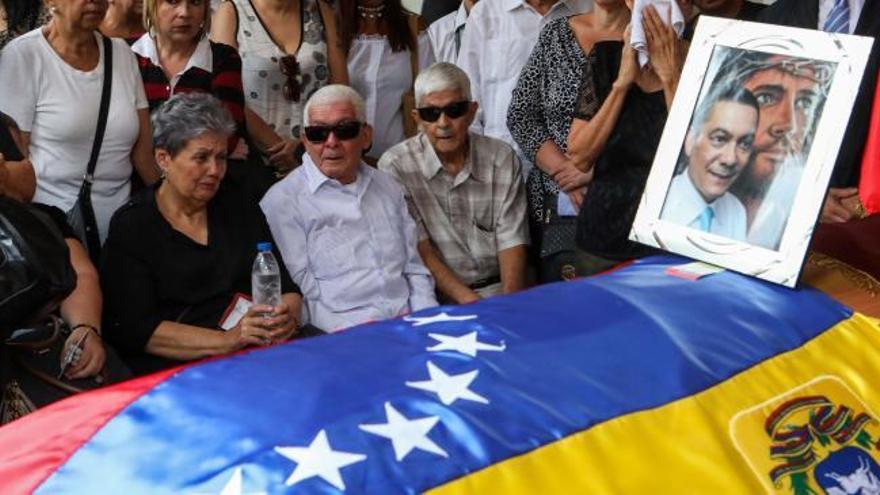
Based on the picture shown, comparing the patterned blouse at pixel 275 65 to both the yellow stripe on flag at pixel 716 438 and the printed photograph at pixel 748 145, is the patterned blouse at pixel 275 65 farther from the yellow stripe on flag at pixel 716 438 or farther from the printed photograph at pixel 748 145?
the yellow stripe on flag at pixel 716 438

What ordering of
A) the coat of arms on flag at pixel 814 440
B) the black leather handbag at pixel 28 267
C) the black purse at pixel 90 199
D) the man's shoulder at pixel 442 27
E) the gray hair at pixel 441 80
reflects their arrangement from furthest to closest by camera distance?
the man's shoulder at pixel 442 27 < the gray hair at pixel 441 80 < the black purse at pixel 90 199 < the black leather handbag at pixel 28 267 < the coat of arms on flag at pixel 814 440

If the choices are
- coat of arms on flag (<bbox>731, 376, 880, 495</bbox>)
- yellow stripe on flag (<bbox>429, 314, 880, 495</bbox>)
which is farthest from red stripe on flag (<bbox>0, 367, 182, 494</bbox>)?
coat of arms on flag (<bbox>731, 376, 880, 495</bbox>)

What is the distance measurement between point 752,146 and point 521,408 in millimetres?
788

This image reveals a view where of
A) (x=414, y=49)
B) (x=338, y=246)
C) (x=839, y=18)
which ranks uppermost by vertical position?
(x=839, y=18)

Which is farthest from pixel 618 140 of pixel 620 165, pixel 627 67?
pixel 627 67

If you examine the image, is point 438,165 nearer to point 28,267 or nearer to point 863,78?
point 28,267

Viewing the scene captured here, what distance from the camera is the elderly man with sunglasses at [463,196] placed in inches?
155

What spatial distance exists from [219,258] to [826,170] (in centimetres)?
184

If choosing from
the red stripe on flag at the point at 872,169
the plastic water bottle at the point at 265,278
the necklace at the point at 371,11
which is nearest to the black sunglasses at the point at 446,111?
the necklace at the point at 371,11

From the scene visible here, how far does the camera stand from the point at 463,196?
404cm

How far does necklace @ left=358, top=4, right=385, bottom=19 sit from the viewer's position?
14.2 ft

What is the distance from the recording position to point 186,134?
336cm

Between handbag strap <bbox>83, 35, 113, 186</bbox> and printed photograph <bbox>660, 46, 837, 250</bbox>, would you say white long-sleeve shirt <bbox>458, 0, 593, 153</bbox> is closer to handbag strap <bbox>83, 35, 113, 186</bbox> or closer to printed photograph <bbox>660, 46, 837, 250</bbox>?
handbag strap <bbox>83, 35, 113, 186</bbox>

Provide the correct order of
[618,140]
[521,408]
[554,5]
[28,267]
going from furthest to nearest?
[554,5]
[618,140]
[28,267]
[521,408]
